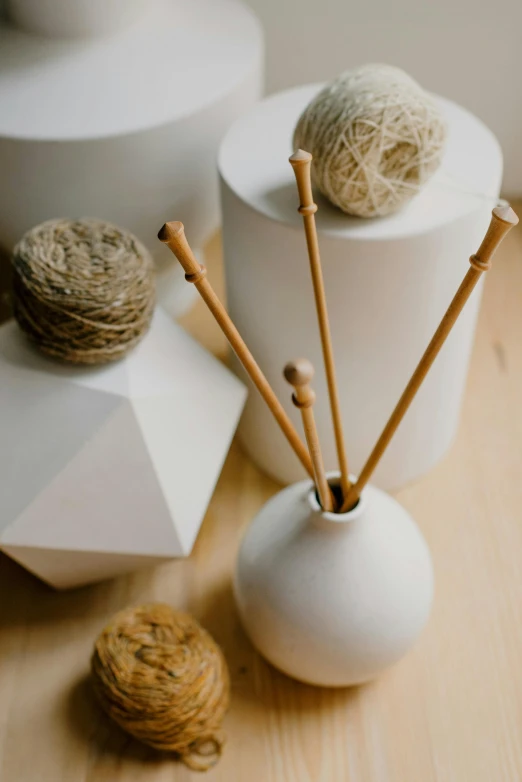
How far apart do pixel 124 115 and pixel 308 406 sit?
0.47 m

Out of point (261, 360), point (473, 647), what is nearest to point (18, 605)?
point (261, 360)

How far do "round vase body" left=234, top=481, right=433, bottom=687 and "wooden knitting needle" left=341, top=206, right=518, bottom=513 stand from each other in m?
0.05

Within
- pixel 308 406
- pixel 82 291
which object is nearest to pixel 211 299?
pixel 308 406

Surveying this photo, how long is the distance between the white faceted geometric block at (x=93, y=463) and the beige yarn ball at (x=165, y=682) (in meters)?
0.07

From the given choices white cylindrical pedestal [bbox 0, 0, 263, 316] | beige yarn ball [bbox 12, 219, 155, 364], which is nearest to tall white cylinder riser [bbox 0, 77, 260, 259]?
white cylindrical pedestal [bbox 0, 0, 263, 316]

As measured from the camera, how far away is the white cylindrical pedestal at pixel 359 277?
734mm

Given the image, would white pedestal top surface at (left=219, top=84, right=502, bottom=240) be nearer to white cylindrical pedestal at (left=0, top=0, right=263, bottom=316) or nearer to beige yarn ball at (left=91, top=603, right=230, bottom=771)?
white cylindrical pedestal at (left=0, top=0, right=263, bottom=316)

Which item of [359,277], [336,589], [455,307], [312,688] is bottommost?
[312,688]

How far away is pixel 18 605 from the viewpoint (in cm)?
84

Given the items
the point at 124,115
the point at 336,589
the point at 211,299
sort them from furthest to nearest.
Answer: the point at 124,115 → the point at 336,589 → the point at 211,299

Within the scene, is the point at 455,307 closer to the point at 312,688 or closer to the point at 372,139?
the point at 372,139

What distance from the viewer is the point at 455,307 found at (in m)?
0.49

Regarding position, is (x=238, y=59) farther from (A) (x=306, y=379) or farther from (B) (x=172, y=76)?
(A) (x=306, y=379)

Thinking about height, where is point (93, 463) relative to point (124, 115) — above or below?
below
